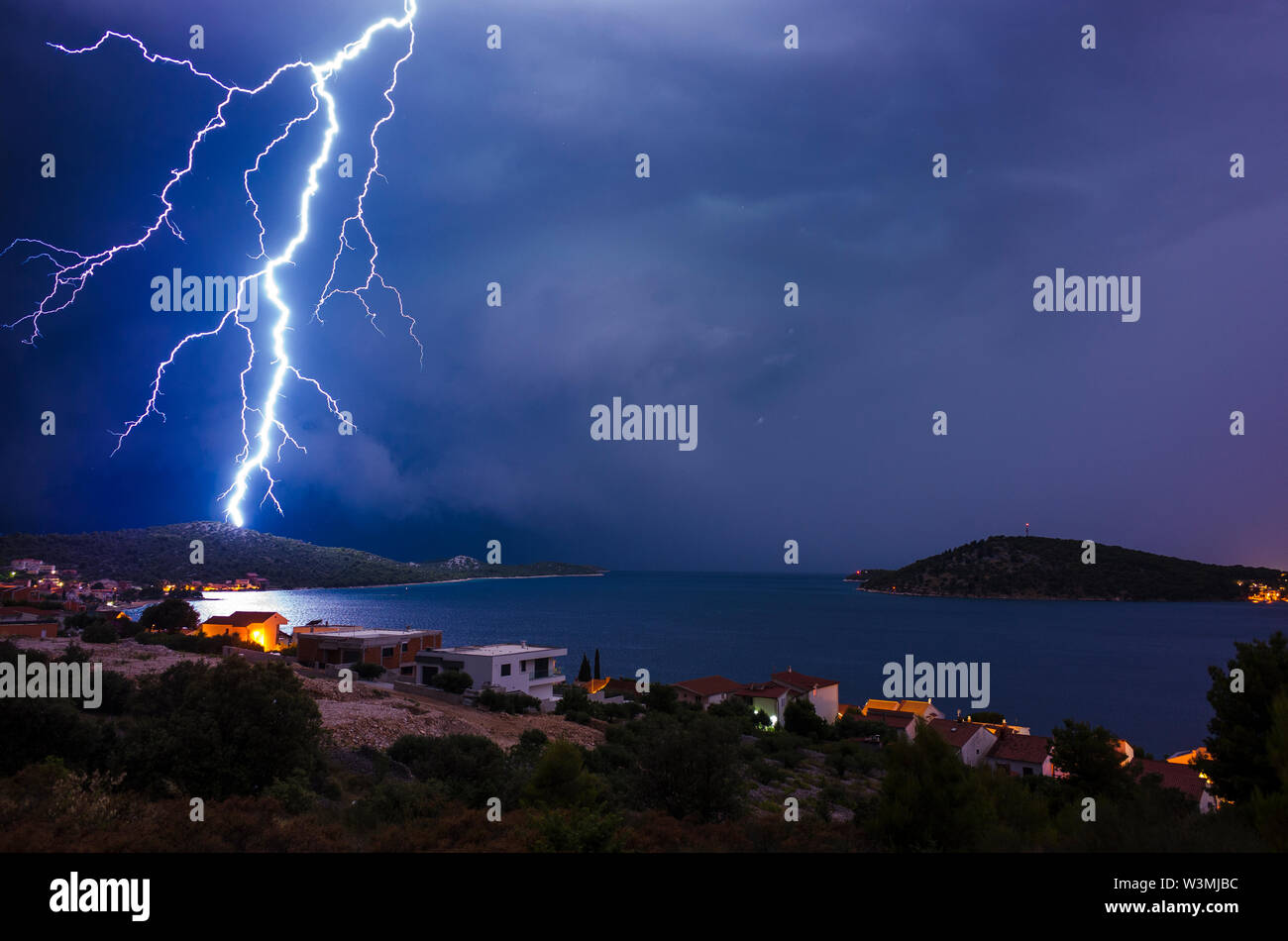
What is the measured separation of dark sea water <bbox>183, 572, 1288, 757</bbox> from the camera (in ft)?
187

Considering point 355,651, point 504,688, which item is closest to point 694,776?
point 504,688

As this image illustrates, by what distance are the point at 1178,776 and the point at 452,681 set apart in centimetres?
3324

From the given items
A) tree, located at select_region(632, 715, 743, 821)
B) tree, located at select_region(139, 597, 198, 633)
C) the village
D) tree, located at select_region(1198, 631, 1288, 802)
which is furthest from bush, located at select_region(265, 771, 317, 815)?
tree, located at select_region(139, 597, 198, 633)

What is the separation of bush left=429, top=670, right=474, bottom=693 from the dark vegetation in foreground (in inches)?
572

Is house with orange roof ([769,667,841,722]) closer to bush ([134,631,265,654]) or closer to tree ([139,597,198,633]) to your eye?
bush ([134,631,265,654])

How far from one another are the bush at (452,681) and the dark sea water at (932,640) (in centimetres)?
3201

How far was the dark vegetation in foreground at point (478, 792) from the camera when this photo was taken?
7.65 metres

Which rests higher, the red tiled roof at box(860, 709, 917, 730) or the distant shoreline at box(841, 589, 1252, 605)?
the red tiled roof at box(860, 709, 917, 730)

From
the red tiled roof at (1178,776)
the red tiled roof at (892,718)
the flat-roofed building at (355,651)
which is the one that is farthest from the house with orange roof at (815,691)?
the flat-roofed building at (355,651)

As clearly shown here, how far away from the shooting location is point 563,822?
25.1 feet
